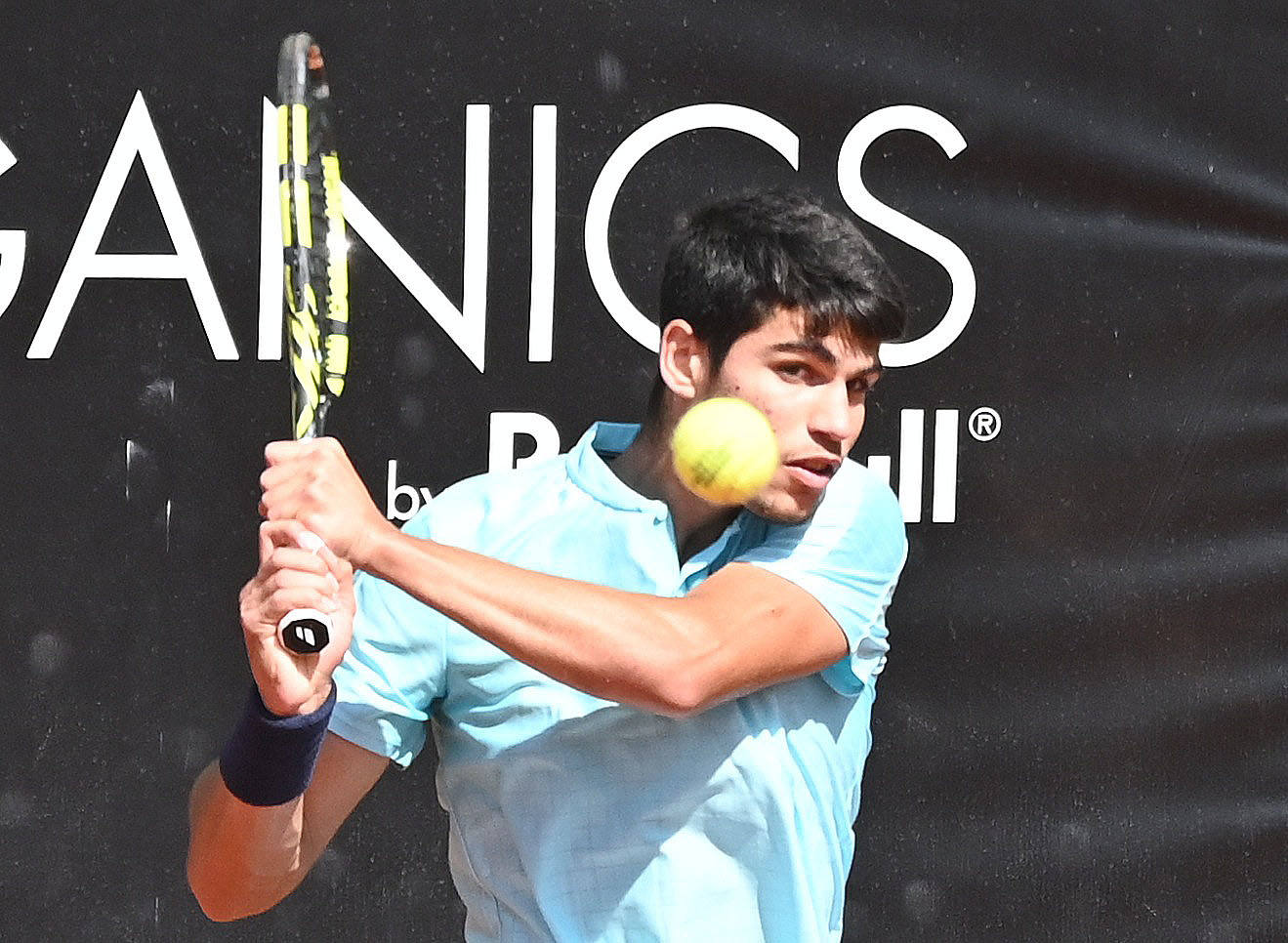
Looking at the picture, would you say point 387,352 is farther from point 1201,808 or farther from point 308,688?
point 1201,808

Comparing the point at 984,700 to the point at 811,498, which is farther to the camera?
the point at 984,700

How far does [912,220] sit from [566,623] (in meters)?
1.35

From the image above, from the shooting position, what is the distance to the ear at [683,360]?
6.77ft

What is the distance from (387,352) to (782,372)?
1.12 m

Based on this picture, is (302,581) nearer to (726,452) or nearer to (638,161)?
(726,452)

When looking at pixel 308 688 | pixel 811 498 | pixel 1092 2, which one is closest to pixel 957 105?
pixel 1092 2

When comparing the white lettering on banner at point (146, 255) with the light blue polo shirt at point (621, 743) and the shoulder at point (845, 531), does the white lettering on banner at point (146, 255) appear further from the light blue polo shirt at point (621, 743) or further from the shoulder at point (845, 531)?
the shoulder at point (845, 531)

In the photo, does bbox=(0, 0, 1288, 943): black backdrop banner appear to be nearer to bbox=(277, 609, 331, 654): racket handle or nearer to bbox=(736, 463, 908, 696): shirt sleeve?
bbox=(736, 463, 908, 696): shirt sleeve

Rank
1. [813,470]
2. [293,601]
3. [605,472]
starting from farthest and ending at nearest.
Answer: [605,472], [813,470], [293,601]

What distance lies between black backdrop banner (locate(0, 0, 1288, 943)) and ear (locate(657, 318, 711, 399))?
2.80 ft

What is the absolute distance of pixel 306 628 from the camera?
1.74 meters

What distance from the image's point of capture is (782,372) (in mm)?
1994

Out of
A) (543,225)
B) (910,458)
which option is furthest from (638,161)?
(910,458)

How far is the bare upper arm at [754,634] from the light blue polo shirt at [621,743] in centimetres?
3
